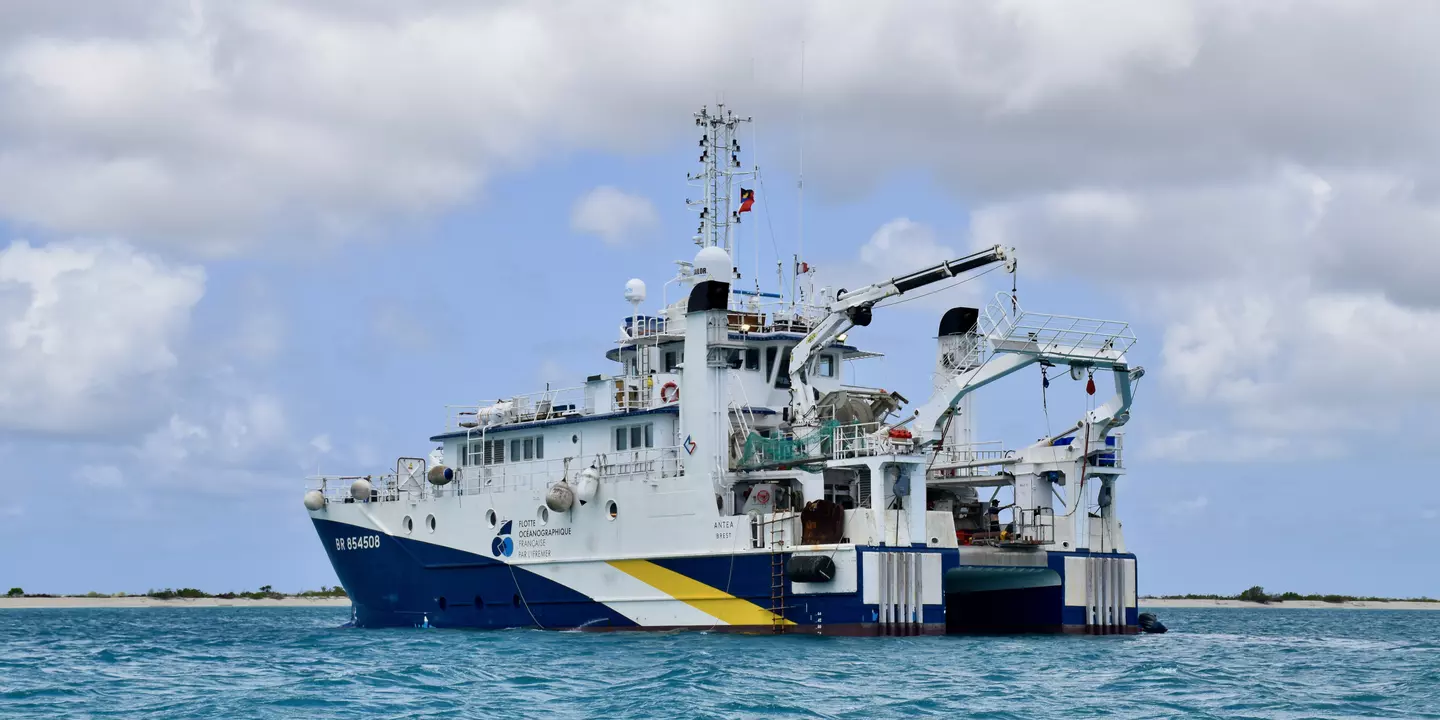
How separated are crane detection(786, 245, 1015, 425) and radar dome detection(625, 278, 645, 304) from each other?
5.11m

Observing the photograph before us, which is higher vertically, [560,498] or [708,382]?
[708,382]

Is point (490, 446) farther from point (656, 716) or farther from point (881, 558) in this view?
point (656, 716)

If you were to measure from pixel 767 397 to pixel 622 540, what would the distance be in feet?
14.4

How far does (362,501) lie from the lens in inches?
1598

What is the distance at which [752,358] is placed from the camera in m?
36.2

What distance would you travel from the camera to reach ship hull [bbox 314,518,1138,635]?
31469 millimetres

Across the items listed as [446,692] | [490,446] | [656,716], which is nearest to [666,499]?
[490,446]

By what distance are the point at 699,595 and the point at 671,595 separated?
30.2 inches

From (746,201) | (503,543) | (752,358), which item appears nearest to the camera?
(752,358)

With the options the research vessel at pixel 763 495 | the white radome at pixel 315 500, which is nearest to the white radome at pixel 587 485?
the research vessel at pixel 763 495

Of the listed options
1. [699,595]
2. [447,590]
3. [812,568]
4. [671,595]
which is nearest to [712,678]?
[812,568]

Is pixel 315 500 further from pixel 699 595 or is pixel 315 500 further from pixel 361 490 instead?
pixel 699 595

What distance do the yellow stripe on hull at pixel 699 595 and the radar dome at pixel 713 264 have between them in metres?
6.04

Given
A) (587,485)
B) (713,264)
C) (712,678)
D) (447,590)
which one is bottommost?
(712,678)
